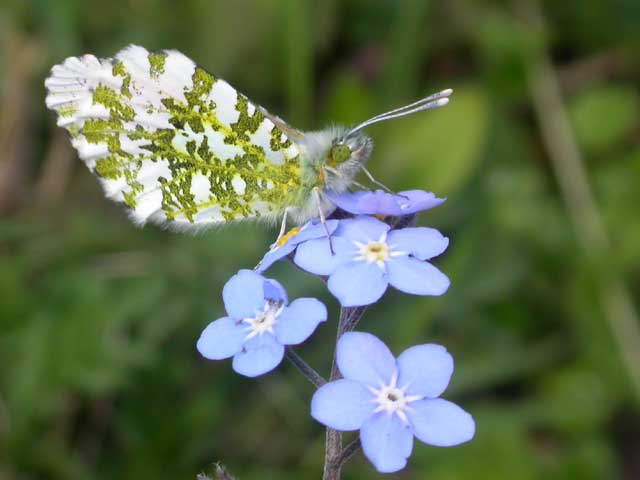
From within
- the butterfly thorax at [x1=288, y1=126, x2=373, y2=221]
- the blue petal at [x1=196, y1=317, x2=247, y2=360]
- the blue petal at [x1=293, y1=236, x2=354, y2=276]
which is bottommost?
the blue petal at [x1=196, y1=317, x2=247, y2=360]

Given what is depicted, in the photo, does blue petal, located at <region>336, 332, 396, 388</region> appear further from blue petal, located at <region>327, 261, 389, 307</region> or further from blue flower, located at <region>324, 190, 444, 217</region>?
blue flower, located at <region>324, 190, 444, 217</region>

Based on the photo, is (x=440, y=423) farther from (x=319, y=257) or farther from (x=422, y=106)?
(x=422, y=106)

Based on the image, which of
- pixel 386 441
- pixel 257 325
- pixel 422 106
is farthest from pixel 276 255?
pixel 422 106

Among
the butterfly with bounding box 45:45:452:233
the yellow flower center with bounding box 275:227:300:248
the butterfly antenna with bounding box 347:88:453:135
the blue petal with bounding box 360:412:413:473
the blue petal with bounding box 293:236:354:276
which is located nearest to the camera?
the blue petal with bounding box 360:412:413:473

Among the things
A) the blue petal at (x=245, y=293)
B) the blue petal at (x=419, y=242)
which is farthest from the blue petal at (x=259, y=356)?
the blue petal at (x=419, y=242)

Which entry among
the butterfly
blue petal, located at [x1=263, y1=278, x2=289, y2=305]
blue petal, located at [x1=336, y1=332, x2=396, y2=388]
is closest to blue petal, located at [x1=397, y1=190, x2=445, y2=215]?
the butterfly

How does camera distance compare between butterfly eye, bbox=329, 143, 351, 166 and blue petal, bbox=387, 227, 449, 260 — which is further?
butterfly eye, bbox=329, 143, 351, 166

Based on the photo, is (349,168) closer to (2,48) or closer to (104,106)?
(104,106)
